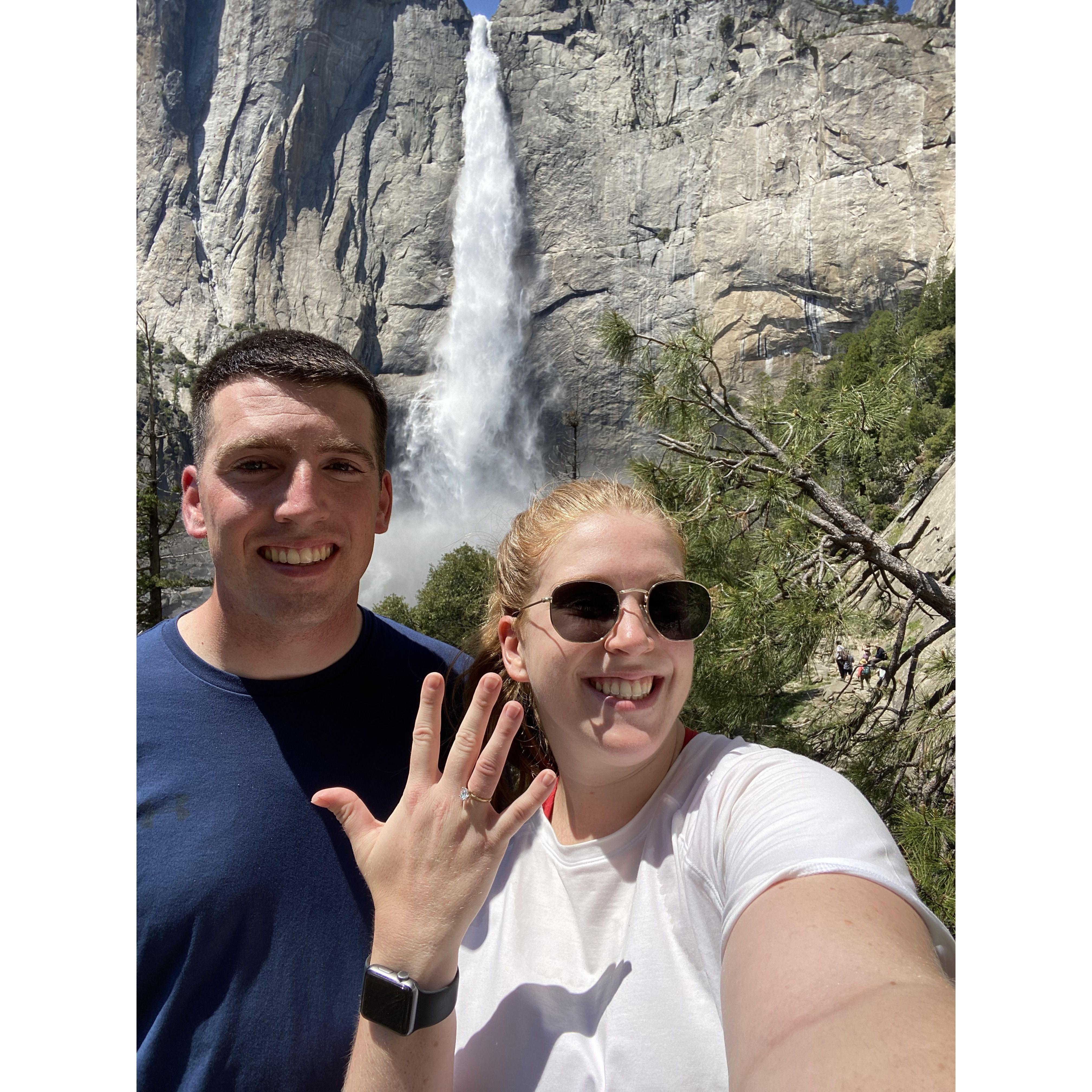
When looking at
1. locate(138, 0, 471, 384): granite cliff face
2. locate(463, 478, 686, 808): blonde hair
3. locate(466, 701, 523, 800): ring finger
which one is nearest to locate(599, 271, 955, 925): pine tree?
locate(463, 478, 686, 808): blonde hair

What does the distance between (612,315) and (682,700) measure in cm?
71

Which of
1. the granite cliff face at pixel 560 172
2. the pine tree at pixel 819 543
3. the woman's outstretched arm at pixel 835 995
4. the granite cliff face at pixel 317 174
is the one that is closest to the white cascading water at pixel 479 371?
the granite cliff face at pixel 560 172

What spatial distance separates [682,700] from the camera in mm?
591

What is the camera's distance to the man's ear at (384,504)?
0.79 meters

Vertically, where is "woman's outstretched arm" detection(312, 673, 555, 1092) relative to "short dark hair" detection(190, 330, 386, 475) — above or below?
below

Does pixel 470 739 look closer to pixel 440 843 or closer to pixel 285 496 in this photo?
pixel 440 843

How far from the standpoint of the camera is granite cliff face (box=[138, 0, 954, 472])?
152 inches

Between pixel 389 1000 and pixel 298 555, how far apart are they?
431 mm

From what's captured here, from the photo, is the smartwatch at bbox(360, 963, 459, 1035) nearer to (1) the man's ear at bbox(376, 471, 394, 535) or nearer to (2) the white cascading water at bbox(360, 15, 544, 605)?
(1) the man's ear at bbox(376, 471, 394, 535)

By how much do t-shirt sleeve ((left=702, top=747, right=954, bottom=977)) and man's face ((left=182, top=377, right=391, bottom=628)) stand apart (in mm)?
473

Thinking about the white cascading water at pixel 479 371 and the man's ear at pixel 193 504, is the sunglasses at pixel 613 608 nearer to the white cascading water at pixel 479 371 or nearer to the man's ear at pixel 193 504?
the man's ear at pixel 193 504

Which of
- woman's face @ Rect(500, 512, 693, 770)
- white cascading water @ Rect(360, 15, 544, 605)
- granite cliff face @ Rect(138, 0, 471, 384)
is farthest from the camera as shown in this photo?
granite cliff face @ Rect(138, 0, 471, 384)

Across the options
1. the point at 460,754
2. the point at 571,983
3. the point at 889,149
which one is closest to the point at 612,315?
the point at 460,754
